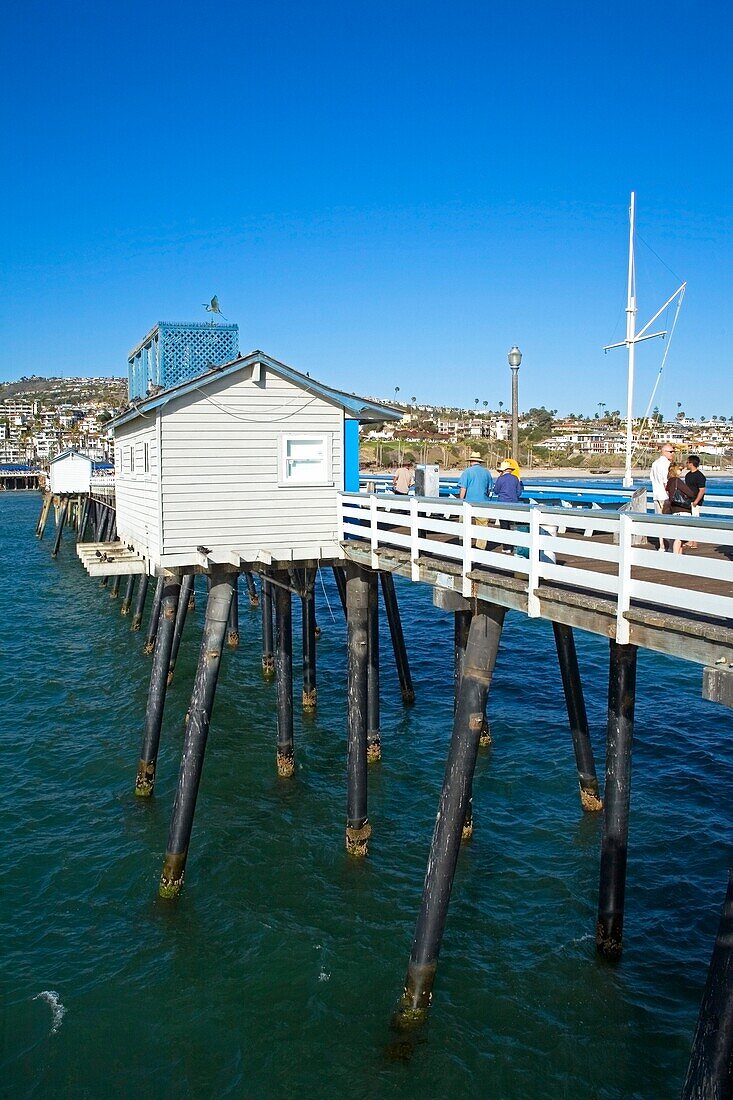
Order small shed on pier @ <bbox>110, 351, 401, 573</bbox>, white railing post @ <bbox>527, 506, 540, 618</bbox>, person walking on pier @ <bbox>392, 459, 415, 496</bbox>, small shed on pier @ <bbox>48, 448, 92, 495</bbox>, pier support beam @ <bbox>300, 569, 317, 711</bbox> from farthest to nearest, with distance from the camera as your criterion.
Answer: small shed on pier @ <bbox>48, 448, 92, 495</bbox> → pier support beam @ <bbox>300, 569, 317, 711</bbox> → person walking on pier @ <bbox>392, 459, 415, 496</bbox> → small shed on pier @ <bbox>110, 351, 401, 573</bbox> → white railing post @ <bbox>527, 506, 540, 618</bbox>

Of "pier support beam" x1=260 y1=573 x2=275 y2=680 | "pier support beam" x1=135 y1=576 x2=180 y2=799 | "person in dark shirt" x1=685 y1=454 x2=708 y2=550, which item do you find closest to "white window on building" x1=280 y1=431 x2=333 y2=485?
"pier support beam" x1=135 y1=576 x2=180 y2=799

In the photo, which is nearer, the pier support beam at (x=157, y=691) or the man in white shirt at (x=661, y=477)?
the man in white shirt at (x=661, y=477)

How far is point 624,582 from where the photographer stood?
6566mm

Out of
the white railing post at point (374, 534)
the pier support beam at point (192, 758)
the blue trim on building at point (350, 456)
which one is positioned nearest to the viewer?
the pier support beam at point (192, 758)

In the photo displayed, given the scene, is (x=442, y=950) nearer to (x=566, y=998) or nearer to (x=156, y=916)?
(x=566, y=998)

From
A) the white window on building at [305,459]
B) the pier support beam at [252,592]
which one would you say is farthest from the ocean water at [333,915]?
the pier support beam at [252,592]

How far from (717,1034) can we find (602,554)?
11.6ft

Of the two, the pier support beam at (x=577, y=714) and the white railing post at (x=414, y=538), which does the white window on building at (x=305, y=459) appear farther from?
the pier support beam at (x=577, y=714)

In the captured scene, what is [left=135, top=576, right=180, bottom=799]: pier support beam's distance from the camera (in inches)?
502

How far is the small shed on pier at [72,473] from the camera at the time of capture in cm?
4759

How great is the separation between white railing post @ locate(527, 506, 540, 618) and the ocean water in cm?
441

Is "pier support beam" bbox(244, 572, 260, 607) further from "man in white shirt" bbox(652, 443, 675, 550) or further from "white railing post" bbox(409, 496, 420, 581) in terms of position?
"white railing post" bbox(409, 496, 420, 581)

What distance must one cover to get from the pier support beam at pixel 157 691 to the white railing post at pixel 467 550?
5.44 m

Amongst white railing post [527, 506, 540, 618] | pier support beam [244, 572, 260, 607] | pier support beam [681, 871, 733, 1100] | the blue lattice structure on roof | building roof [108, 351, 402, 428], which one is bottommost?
pier support beam [244, 572, 260, 607]
